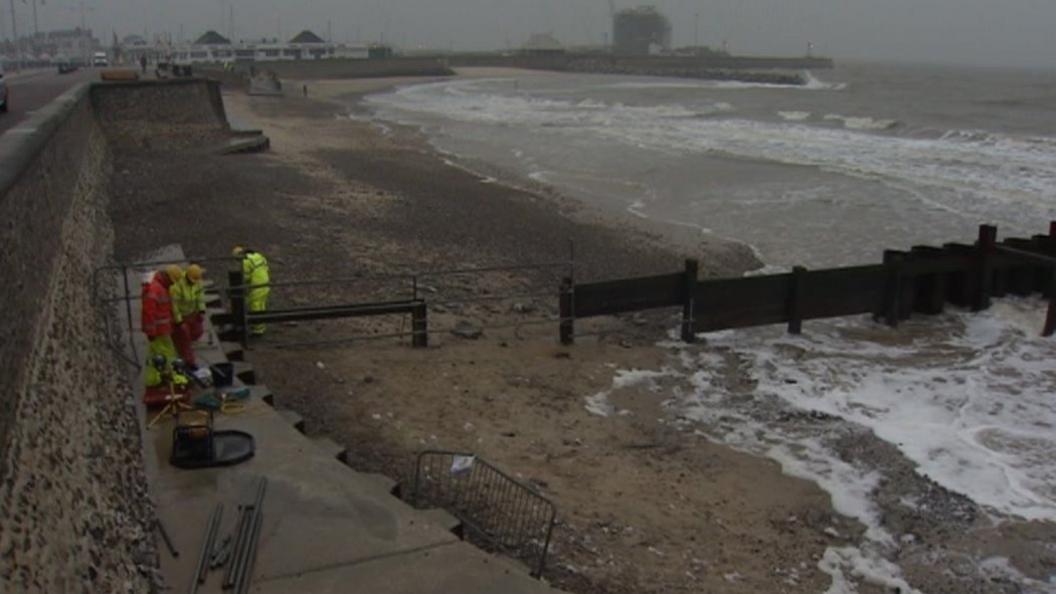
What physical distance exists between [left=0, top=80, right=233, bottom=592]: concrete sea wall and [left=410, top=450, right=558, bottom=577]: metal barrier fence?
2634 mm

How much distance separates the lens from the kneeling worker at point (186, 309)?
9.99m

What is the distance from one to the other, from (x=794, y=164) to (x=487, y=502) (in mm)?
31808

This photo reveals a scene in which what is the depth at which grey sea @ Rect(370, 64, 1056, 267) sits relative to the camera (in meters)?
24.7

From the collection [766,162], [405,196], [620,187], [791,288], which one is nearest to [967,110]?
[766,162]

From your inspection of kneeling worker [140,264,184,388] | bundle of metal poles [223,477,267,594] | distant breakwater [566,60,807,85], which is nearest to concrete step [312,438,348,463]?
bundle of metal poles [223,477,267,594]

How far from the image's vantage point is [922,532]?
890 cm

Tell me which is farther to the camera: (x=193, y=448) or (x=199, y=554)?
(x=193, y=448)

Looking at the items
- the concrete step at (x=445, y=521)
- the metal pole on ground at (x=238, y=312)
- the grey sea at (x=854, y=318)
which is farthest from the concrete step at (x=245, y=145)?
the concrete step at (x=445, y=521)

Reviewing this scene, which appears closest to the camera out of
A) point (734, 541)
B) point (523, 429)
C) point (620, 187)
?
point (734, 541)

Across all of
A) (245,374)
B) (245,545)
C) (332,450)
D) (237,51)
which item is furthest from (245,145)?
(237,51)

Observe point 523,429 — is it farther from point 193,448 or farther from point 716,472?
point 193,448

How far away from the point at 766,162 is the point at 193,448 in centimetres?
3366

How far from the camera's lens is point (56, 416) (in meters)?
5.64

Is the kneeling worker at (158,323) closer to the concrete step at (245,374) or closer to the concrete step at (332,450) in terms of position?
the concrete step at (245,374)
